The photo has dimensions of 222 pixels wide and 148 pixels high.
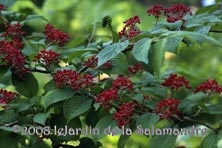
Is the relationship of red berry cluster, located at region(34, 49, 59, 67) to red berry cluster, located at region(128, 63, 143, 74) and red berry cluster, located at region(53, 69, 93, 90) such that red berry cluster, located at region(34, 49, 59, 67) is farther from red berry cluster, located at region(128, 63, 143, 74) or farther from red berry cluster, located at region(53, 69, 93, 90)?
red berry cluster, located at region(128, 63, 143, 74)

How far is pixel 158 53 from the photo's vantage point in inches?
28.8

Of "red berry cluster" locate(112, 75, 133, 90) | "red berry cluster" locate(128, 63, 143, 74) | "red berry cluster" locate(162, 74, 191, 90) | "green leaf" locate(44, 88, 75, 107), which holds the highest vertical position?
"red berry cluster" locate(112, 75, 133, 90)

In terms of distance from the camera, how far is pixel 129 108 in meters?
0.78

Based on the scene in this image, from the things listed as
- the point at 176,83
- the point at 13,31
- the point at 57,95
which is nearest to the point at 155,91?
the point at 176,83

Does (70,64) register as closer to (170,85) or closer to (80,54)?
(80,54)

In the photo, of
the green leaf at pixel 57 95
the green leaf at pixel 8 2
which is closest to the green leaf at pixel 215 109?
the green leaf at pixel 57 95

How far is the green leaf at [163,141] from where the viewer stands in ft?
2.65

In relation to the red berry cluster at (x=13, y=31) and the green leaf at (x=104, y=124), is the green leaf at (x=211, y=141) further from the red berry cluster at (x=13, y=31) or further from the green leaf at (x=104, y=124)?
the red berry cluster at (x=13, y=31)

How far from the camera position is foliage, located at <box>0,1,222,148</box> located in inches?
30.7

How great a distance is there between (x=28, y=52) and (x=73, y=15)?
173 centimetres

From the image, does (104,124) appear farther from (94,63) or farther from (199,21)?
(199,21)

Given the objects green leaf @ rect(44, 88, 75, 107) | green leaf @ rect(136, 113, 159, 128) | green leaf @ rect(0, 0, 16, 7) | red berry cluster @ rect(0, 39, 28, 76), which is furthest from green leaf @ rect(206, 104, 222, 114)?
green leaf @ rect(0, 0, 16, 7)

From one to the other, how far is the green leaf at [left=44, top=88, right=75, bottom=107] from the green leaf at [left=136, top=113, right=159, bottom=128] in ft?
0.42

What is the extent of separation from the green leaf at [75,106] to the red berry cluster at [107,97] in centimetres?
5
